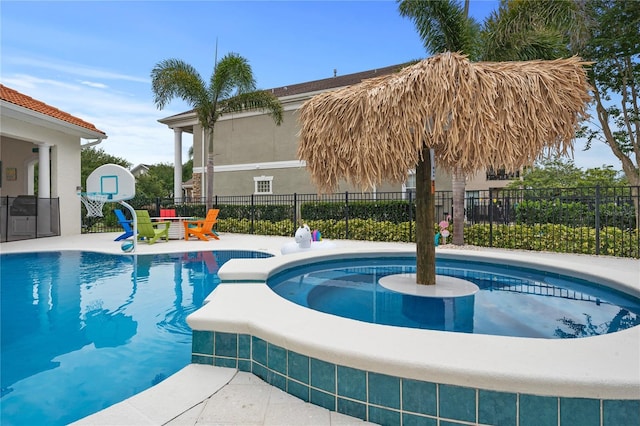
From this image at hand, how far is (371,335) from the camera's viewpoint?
2.73 metres

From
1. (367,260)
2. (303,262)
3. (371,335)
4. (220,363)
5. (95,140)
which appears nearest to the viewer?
(371,335)

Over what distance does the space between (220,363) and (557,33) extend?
44.9 ft

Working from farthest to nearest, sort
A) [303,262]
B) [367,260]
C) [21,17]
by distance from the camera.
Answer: [21,17]
[367,260]
[303,262]

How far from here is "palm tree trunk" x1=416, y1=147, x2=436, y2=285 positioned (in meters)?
5.24

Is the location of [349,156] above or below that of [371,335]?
above

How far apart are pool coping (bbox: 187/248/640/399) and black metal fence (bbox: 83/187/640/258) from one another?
5.16 m

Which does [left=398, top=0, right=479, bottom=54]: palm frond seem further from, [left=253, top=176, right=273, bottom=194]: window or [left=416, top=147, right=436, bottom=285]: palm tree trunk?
[left=253, top=176, right=273, bottom=194]: window

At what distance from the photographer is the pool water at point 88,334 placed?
3.14m

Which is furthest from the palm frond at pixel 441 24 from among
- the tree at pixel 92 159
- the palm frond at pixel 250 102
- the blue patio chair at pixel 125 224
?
the tree at pixel 92 159

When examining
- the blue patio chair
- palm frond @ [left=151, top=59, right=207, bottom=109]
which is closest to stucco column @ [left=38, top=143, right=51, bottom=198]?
the blue patio chair

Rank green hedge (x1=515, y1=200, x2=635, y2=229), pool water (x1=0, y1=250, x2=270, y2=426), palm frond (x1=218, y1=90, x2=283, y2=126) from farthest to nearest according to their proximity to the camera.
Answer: palm frond (x1=218, y1=90, x2=283, y2=126) → green hedge (x1=515, y1=200, x2=635, y2=229) → pool water (x1=0, y1=250, x2=270, y2=426)

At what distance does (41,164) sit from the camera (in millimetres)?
15633

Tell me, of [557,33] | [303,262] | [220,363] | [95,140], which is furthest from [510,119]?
[95,140]

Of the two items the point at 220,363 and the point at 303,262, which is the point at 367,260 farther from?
the point at 220,363
